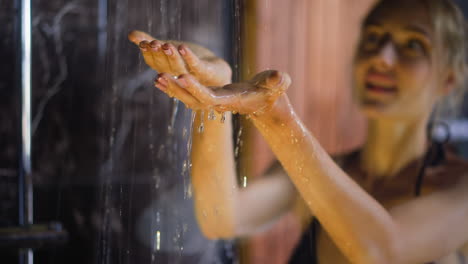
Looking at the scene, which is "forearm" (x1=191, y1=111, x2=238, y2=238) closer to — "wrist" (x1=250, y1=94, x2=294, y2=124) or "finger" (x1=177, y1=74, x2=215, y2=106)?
"wrist" (x1=250, y1=94, x2=294, y2=124)

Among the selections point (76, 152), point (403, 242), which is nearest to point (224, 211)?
point (403, 242)

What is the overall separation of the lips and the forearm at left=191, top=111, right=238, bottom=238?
16.8 inches

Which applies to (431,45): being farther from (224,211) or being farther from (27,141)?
(27,141)

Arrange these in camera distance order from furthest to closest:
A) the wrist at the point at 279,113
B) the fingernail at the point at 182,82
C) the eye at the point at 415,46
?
the eye at the point at 415,46 → the wrist at the point at 279,113 → the fingernail at the point at 182,82

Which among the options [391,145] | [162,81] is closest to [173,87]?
[162,81]

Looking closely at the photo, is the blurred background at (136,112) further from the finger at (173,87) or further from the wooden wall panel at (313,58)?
the finger at (173,87)

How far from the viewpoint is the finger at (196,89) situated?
2.24 feet

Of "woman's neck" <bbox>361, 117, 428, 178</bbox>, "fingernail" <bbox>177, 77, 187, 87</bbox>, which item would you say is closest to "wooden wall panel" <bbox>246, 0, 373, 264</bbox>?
"woman's neck" <bbox>361, 117, 428, 178</bbox>

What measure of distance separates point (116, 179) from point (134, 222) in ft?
0.48

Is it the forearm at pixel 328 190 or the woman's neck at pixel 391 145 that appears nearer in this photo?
the forearm at pixel 328 190

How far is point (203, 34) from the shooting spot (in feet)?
5.32

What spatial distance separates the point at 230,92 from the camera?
745 mm

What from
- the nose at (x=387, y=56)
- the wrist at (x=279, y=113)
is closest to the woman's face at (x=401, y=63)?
the nose at (x=387, y=56)

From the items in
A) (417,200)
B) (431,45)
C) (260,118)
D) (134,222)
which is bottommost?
(134,222)
